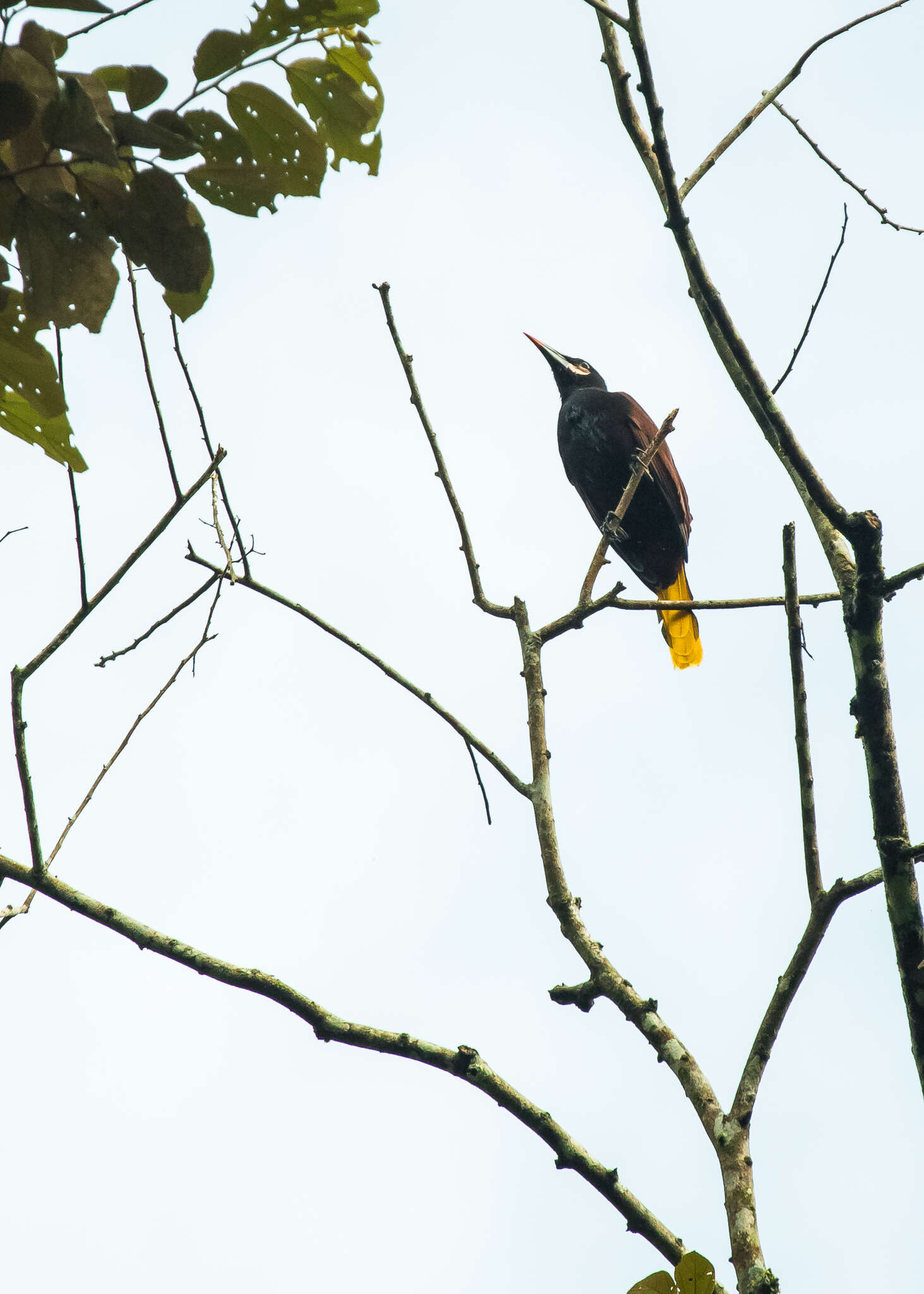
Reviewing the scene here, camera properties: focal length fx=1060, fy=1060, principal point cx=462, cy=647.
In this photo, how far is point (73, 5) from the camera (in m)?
0.85

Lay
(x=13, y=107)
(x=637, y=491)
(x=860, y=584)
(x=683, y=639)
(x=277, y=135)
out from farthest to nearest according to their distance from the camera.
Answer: (x=683, y=639)
(x=637, y=491)
(x=860, y=584)
(x=277, y=135)
(x=13, y=107)

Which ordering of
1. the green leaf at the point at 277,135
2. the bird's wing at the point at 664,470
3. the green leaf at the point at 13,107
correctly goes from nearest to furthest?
the green leaf at the point at 13,107 < the green leaf at the point at 277,135 < the bird's wing at the point at 664,470

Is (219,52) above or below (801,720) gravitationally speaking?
below

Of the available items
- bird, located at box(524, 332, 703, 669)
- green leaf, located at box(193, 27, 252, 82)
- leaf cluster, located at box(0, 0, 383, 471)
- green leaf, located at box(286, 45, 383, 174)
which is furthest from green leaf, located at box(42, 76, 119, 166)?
bird, located at box(524, 332, 703, 669)

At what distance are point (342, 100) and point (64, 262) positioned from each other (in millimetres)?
395

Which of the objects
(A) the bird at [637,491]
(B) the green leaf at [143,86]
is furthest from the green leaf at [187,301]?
(A) the bird at [637,491]

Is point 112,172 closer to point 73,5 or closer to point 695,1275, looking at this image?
point 73,5

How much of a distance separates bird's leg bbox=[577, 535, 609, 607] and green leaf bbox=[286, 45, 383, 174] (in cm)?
121

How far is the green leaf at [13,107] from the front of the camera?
2.64 ft

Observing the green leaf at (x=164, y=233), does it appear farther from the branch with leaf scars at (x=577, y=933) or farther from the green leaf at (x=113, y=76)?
the branch with leaf scars at (x=577, y=933)

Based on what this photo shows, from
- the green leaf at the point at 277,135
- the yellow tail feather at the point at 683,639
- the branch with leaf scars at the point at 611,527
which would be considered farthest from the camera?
the yellow tail feather at the point at 683,639

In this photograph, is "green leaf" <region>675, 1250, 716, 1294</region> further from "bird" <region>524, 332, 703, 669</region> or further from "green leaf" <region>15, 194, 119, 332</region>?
"bird" <region>524, 332, 703, 669</region>

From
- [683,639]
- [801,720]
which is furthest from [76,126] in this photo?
[683,639]

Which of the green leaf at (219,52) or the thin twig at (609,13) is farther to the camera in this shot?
the thin twig at (609,13)
